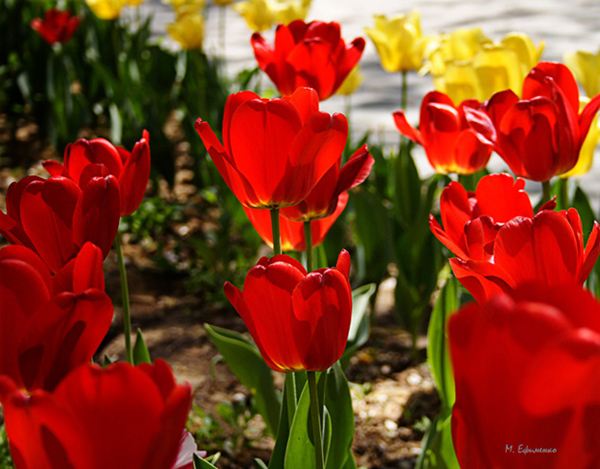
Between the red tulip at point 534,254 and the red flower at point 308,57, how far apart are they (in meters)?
0.62

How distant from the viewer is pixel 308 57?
1.14m

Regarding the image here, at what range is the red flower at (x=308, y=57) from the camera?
1.14m

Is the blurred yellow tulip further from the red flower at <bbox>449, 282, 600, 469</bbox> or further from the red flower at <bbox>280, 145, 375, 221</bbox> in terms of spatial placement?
the red flower at <bbox>449, 282, 600, 469</bbox>

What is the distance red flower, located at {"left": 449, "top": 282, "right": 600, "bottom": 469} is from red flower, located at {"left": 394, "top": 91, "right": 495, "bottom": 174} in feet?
2.28

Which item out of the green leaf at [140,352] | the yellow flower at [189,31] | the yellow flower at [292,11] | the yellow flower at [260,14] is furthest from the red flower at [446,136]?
the yellow flower at [189,31]


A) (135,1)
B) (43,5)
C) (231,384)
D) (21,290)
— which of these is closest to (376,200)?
(231,384)

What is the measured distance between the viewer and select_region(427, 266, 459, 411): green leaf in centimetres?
120

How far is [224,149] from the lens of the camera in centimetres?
76

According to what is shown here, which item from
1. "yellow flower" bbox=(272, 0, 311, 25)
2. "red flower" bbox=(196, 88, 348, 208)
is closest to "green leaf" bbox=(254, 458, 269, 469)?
"red flower" bbox=(196, 88, 348, 208)

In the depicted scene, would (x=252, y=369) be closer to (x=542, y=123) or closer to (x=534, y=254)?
(x=542, y=123)

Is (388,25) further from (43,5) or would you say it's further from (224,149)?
(43,5)

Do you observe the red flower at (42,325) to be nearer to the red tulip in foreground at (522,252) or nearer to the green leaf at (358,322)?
the red tulip in foreground at (522,252)

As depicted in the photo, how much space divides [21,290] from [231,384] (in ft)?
4.07

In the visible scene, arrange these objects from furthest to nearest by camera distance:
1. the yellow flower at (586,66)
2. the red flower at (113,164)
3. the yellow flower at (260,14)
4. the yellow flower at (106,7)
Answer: the yellow flower at (106,7) → the yellow flower at (260,14) → the yellow flower at (586,66) → the red flower at (113,164)
